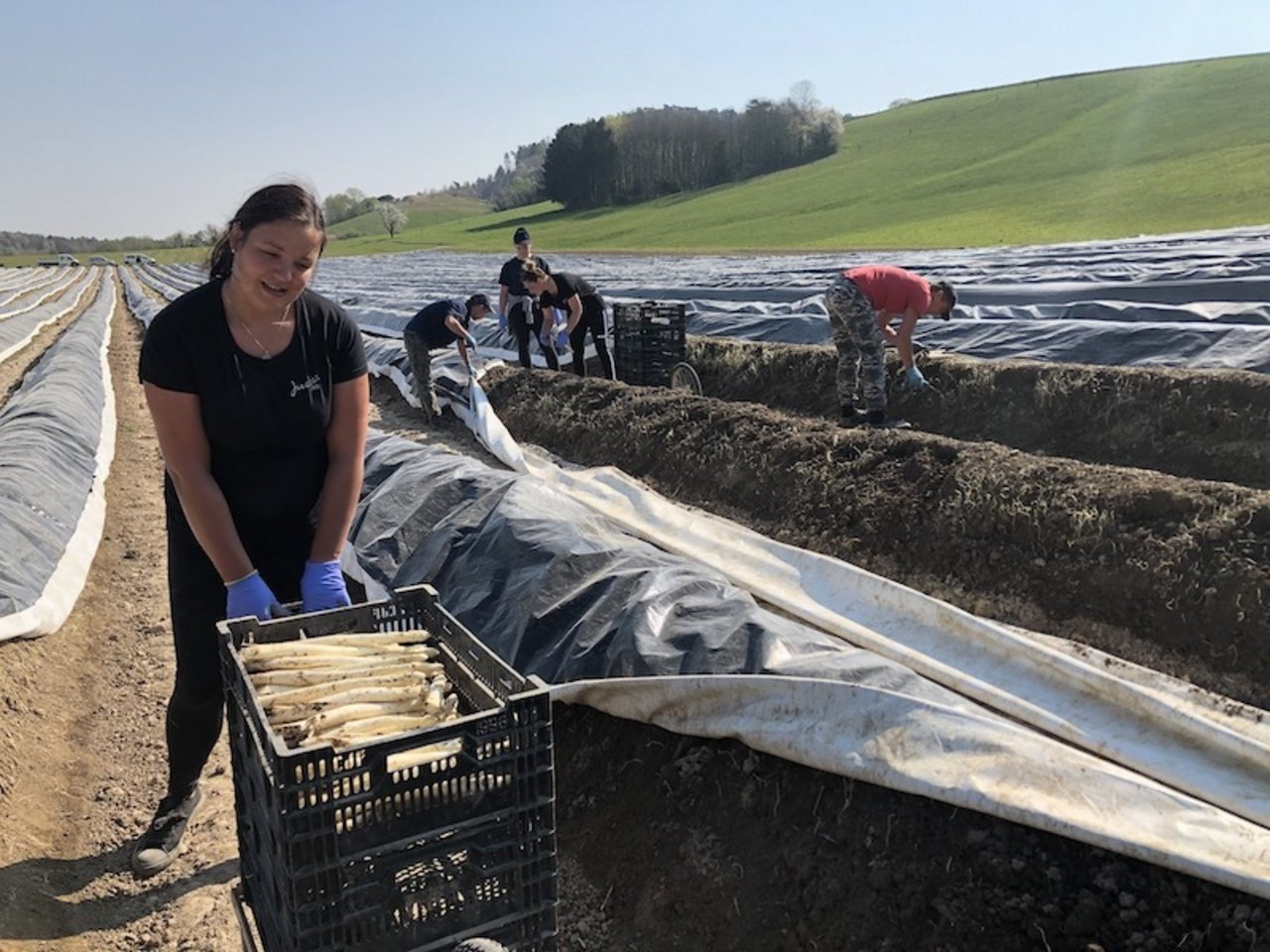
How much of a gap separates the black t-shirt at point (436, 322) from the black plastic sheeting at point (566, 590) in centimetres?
426

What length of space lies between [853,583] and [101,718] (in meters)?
3.77

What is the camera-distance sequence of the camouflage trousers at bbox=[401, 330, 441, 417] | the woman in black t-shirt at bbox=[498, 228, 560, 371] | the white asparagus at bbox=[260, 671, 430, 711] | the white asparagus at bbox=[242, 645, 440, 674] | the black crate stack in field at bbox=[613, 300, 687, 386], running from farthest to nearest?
the woman in black t-shirt at bbox=[498, 228, 560, 371] → the black crate stack in field at bbox=[613, 300, 687, 386] → the camouflage trousers at bbox=[401, 330, 441, 417] → the white asparagus at bbox=[242, 645, 440, 674] → the white asparagus at bbox=[260, 671, 430, 711]

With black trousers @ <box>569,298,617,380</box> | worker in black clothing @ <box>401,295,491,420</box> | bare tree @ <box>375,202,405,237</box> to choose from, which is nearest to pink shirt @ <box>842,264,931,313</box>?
black trousers @ <box>569,298,617,380</box>

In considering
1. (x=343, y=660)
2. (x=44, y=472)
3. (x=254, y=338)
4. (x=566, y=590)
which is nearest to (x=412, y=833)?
(x=343, y=660)

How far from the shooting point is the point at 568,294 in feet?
32.0

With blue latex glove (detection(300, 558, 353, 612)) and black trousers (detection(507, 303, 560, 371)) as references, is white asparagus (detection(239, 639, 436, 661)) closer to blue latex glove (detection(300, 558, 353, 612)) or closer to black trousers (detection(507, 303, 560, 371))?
blue latex glove (detection(300, 558, 353, 612))

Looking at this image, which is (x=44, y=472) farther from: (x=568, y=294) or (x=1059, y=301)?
(x=1059, y=301)

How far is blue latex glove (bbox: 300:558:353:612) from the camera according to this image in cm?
277

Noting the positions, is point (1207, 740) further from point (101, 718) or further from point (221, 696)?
point (101, 718)

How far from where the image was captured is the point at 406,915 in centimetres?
193

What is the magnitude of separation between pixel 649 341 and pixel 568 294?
51.6 inches

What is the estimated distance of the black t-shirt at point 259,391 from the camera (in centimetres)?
249

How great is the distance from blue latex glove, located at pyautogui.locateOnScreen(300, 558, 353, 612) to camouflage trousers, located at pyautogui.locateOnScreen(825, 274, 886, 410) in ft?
19.1

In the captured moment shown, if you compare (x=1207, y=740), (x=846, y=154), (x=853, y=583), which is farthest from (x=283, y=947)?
(x=846, y=154)
